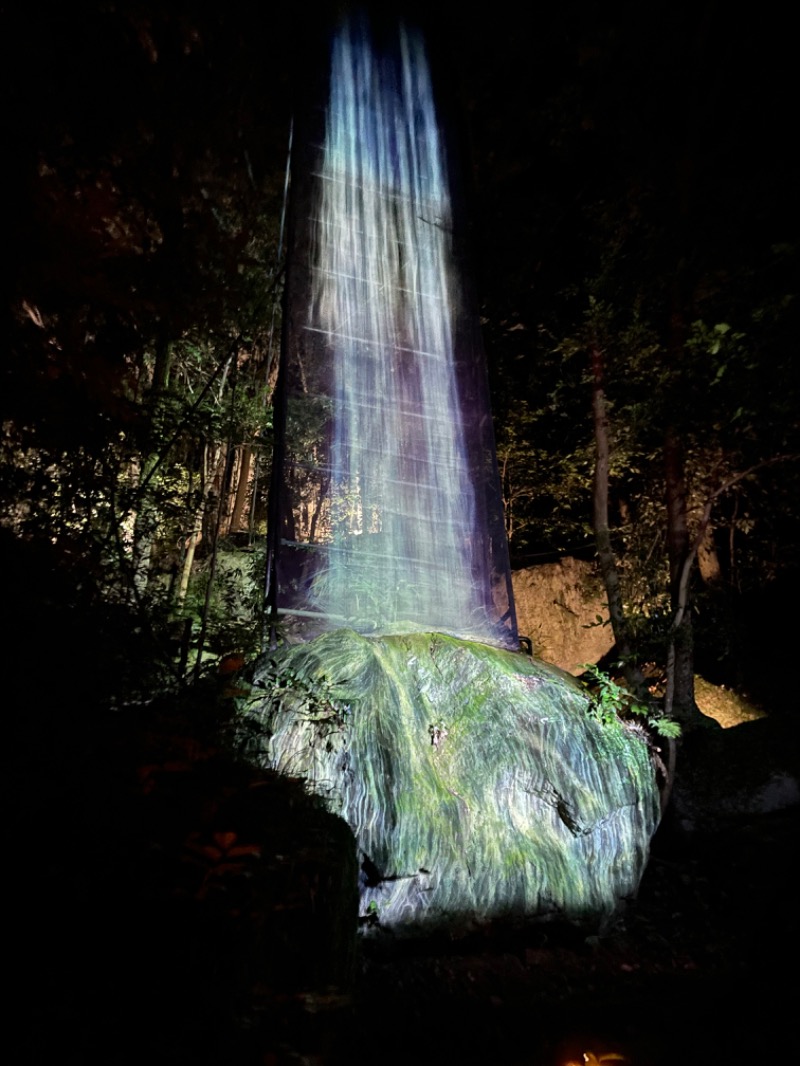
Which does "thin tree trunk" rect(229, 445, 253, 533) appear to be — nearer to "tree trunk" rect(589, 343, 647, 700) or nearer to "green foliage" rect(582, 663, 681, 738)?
"tree trunk" rect(589, 343, 647, 700)

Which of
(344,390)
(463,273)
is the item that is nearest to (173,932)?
(344,390)

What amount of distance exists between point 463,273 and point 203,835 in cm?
759

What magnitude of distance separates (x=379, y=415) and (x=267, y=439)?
226cm

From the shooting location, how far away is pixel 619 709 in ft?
18.1

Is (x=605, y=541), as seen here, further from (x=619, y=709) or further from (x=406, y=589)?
(x=406, y=589)

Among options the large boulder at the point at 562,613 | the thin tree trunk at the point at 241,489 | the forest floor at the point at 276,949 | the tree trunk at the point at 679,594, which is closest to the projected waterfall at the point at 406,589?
the forest floor at the point at 276,949

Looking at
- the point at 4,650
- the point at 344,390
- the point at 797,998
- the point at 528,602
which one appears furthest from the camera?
the point at 528,602

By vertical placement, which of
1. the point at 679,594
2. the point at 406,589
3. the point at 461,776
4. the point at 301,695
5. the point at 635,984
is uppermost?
the point at 406,589

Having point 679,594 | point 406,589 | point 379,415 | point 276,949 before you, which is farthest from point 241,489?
point 276,949

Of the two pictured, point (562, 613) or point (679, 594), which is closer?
point (679, 594)

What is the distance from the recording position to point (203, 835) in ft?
9.93

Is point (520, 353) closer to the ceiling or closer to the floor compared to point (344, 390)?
closer to the ceiling

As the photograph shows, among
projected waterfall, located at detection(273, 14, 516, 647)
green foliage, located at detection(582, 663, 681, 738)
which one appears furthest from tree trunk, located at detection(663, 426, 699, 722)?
projected waterfall, located at detection(273, 14, 516, 647)

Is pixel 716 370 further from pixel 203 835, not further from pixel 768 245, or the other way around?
pixel 203 835
